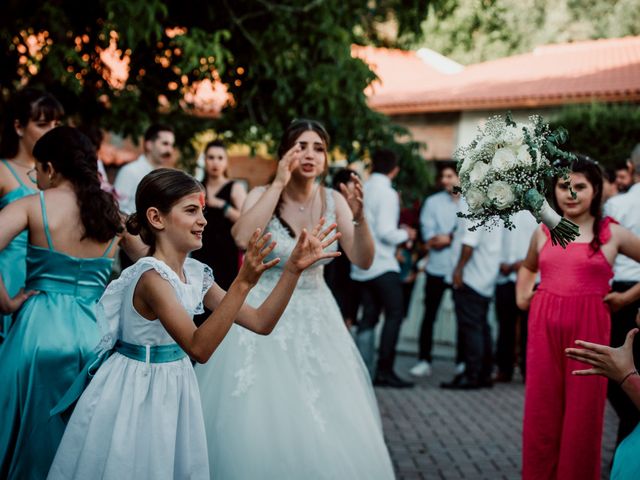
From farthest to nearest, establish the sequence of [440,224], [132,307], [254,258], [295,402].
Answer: [440,224] → [295,402] → [132,307] → [254,258]

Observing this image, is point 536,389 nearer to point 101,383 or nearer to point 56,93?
point 101,383

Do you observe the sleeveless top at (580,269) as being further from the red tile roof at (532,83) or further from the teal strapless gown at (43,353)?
the red tile roof at (532,83)

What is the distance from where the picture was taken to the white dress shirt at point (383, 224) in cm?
775

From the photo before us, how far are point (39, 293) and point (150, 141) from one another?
10.4 ft

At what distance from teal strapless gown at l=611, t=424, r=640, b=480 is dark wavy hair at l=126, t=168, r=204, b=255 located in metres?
1.96

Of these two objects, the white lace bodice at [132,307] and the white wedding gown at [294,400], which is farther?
the white wedding gown at [294,400]

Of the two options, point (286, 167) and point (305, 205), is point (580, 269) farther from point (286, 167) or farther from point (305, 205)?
point (286, 167)

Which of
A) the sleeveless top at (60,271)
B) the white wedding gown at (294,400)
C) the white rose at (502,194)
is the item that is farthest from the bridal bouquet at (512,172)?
the sleeveless top at (60,271)

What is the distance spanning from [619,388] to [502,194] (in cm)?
303

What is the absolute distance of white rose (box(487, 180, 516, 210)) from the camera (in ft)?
9.44

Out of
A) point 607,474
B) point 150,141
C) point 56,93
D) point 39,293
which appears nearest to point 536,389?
point 607,474

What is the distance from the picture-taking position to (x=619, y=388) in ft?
17.3

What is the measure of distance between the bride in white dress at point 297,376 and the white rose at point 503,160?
1.26 metres

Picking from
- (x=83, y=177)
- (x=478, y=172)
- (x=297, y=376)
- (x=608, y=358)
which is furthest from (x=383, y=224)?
(x=608, y=358)
